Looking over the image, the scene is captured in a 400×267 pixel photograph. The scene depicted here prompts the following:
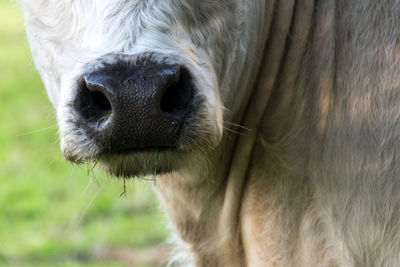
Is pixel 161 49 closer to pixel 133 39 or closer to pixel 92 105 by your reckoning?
pixel 133 39

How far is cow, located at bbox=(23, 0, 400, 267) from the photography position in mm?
3178

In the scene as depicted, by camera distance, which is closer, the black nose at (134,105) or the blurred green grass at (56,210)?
the black nose at (134,105)

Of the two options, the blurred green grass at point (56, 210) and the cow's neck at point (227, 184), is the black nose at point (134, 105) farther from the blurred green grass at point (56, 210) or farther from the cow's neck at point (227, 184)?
the blurred green grass at point (56, 210)

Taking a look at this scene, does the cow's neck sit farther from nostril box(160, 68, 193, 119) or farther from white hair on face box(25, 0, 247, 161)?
nostril box(160, 68, 193, 119)

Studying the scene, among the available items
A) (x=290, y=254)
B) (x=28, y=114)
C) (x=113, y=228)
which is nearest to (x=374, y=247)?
(x=290, y=254)

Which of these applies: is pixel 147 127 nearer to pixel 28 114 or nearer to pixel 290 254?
pixel 290 254

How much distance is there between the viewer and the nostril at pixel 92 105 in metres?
3.13

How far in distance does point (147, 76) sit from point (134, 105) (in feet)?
0.39

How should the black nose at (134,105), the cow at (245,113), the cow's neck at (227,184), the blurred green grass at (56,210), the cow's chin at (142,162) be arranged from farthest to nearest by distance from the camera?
the blurred green grass at (56,210) → the cow's neck at (227,184) → the cow's chin at (142,162) → the cow at (245,113) → the black nose at (134,105)

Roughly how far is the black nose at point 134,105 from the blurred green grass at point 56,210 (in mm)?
2873

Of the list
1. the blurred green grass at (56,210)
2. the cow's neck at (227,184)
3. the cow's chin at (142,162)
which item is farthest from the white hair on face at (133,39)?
the blurred green grass at (56,210)

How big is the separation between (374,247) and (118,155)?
1.23 meters

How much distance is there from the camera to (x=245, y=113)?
4.03 metres

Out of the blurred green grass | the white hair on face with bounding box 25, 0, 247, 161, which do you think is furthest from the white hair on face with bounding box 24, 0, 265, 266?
the blurred green grass
